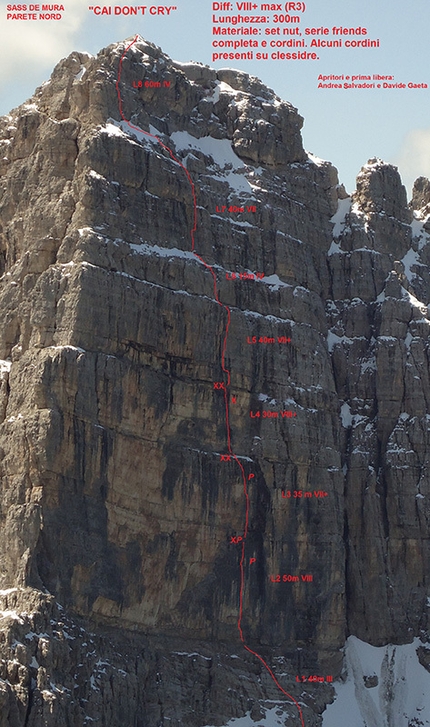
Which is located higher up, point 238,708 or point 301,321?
point 301,321

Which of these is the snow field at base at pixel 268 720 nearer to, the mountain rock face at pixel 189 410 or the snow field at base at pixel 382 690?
the mountain rock face at pixel 189 410

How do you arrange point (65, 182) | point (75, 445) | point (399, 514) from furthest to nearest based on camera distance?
1. point (399, 514)
2. point (65, 182)
3. point (75, 445)

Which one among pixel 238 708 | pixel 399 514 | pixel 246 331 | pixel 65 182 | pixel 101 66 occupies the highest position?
pixel 101 66

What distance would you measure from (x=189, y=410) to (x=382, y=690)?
31.7m

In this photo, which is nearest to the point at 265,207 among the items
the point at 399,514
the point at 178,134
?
the point at 178,134

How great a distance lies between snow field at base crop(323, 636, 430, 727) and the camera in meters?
176

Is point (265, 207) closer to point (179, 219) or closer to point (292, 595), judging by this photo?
point (179, 219)

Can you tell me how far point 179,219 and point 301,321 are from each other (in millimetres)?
16255

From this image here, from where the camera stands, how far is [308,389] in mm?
182125

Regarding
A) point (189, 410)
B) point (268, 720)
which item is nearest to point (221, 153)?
point (189, 410)

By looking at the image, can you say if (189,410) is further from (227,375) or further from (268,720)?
(268,720)

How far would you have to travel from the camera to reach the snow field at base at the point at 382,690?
176 meters

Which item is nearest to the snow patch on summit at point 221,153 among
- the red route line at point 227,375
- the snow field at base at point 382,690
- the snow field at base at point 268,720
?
the red route line at point 227,375

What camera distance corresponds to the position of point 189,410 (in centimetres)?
17188
